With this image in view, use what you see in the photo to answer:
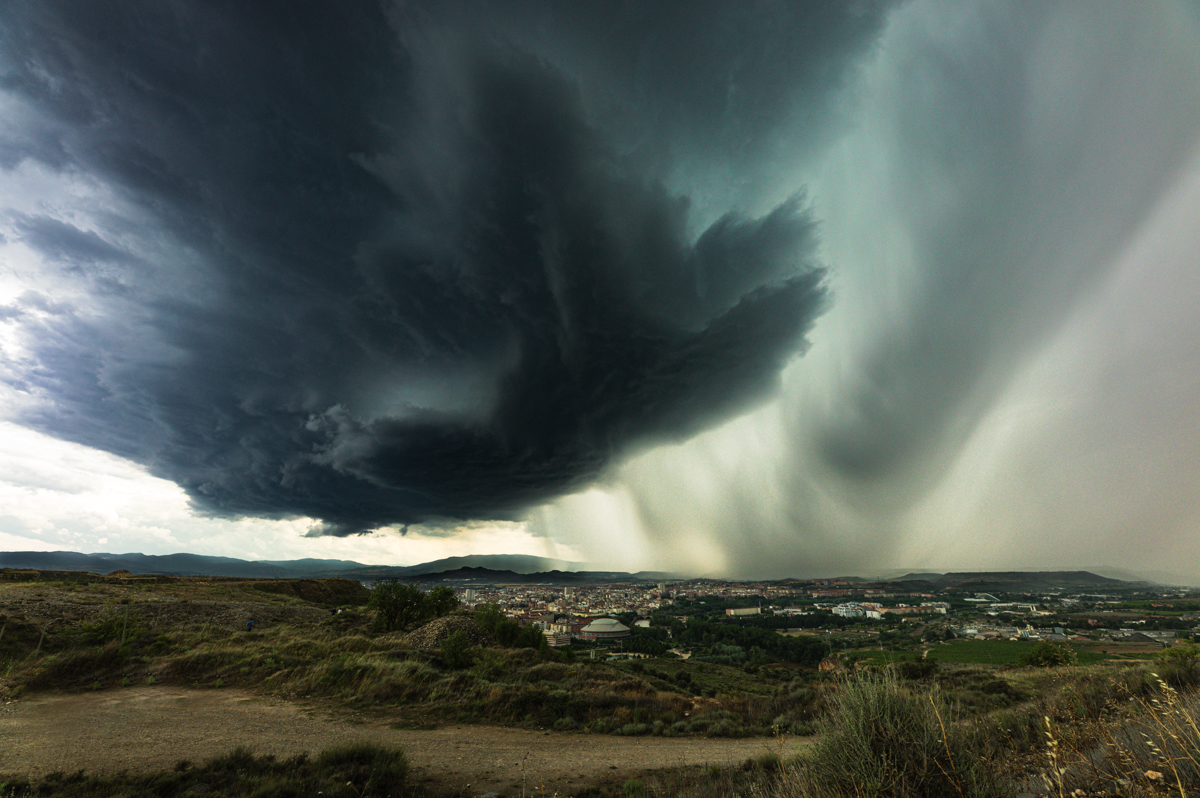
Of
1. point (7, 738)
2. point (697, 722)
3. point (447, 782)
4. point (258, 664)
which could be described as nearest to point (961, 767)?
point (447, 782)

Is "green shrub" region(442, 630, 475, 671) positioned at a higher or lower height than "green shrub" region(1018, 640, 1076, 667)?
higher

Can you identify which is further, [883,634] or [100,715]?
[883,634]

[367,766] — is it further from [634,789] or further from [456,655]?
[456,655]

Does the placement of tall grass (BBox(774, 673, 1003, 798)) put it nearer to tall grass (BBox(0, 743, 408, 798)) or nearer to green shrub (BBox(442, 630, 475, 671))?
tall grass (BBox(0, 743, 408, 798))

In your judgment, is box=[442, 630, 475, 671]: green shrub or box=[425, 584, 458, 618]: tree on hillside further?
box=[425, 584, 458, 618]: tree on hillside

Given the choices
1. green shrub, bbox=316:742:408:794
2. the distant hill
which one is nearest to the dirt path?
green shrub, bbox=316:742:408:794

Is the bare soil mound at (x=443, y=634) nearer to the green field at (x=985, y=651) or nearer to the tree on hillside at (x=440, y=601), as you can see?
the tree on hillside at (x=440, y=601)

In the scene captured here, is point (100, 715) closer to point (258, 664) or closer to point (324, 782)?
point (258, 664)
